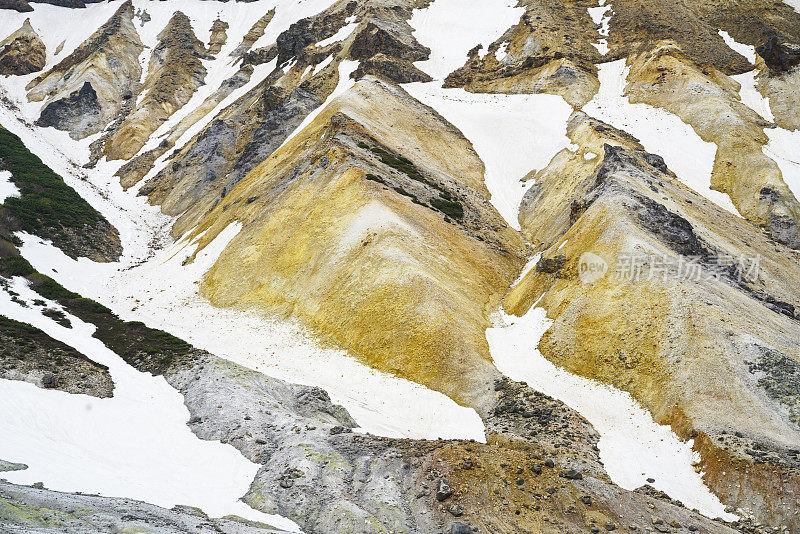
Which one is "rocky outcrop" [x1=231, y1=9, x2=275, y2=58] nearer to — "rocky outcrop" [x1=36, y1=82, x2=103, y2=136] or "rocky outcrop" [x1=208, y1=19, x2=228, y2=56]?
"rocky outcrop" [x1=208, y1=19, x2=228, y2=56]

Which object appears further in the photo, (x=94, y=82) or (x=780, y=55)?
(x=94, y=82)

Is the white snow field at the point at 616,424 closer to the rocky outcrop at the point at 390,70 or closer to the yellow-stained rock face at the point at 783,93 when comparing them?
the yellow-stained rock face at the point at 783,93

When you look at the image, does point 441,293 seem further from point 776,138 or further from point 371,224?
point 776,138

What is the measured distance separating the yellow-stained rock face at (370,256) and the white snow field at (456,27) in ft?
119

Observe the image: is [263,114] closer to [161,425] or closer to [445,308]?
[445,308]

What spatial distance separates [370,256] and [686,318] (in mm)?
19363

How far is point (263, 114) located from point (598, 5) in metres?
63.9

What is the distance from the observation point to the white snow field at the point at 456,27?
88.3 metres

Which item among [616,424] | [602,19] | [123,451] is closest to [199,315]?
[123,451]

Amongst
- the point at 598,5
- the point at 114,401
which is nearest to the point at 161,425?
the point at 114,401

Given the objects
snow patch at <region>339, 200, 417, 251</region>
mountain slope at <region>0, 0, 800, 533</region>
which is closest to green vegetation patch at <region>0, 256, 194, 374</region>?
mountain slope at <region>0, 0, 800, 533</region>

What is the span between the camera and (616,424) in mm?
23547

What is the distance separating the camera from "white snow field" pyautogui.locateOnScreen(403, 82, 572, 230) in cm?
5884

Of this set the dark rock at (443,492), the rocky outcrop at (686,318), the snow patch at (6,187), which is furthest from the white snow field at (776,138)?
A: the snow patch at (6,187)
